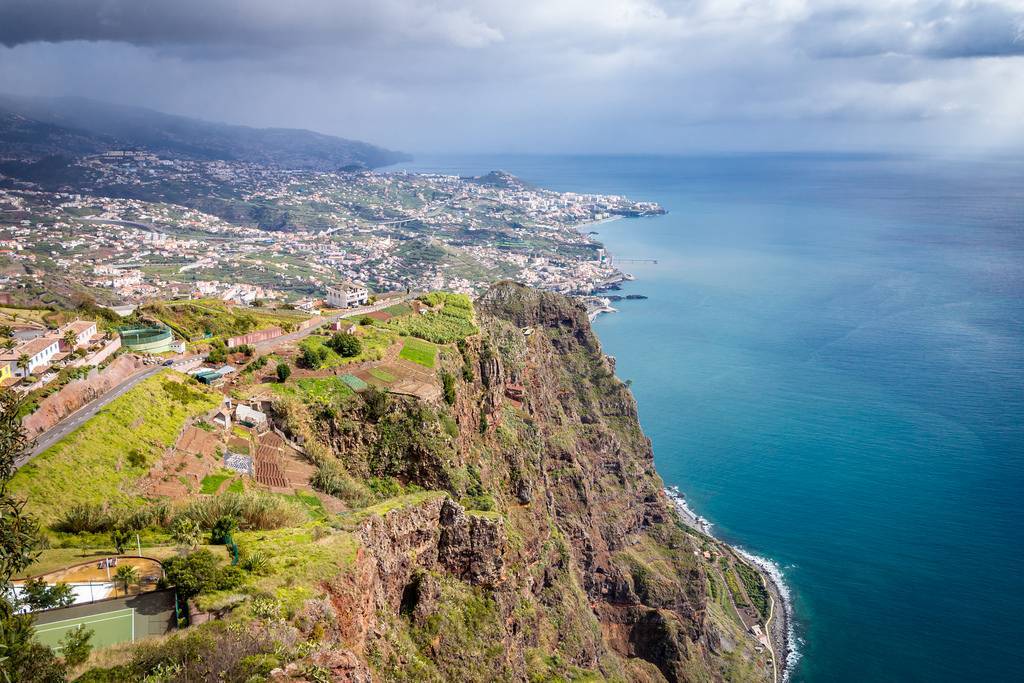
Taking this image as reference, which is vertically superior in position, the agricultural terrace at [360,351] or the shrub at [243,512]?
the agricultural terrace at [360,351]

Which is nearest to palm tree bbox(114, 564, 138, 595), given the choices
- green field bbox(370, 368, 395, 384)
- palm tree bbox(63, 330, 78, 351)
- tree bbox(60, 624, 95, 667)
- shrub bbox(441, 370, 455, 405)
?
tree bbox(60, 624, 95, 667)

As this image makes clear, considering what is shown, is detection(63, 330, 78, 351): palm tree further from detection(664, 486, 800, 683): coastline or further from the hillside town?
the hillside town

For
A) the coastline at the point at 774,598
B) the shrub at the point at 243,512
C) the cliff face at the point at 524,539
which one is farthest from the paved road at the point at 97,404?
the coastline at the point at 774,598

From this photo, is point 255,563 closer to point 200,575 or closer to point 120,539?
point 200,575

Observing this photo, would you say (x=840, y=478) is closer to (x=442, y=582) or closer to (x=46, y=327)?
(x=442, y=582)

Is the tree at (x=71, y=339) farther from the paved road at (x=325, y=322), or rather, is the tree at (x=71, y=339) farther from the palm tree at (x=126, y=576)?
the palm tree at (x=126, y=576)
